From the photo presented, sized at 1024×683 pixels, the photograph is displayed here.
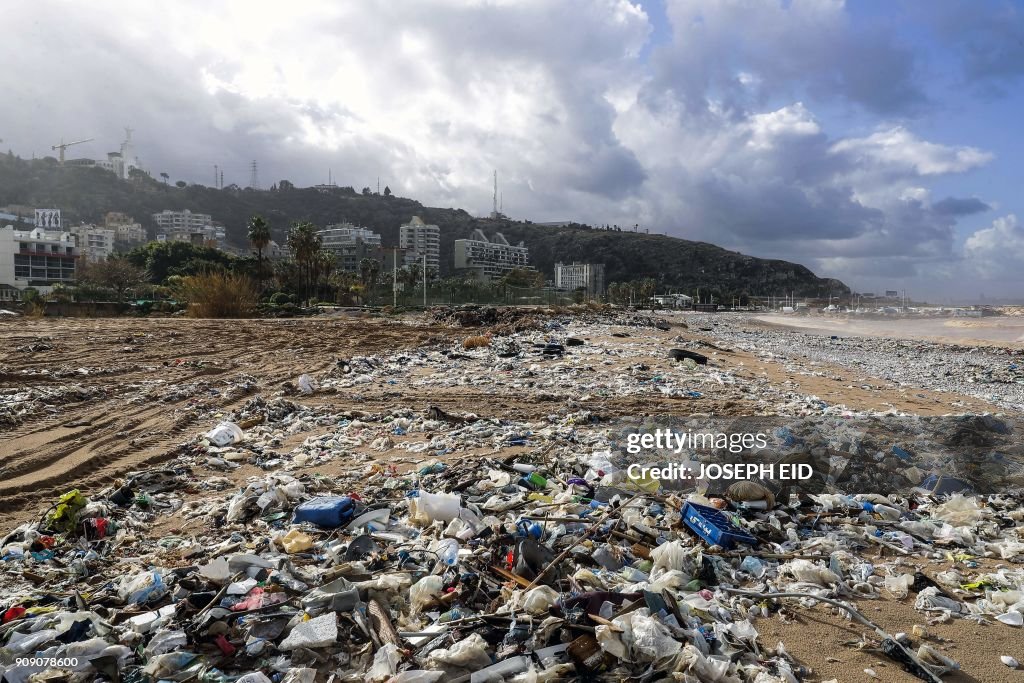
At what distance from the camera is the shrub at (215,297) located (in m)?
26.6

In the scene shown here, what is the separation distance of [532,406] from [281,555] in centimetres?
538

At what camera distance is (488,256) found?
135 metres

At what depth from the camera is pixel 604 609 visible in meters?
2.87

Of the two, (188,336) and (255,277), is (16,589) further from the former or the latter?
(255,277)

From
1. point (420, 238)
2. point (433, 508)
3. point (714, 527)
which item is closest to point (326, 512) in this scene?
point (433, 508)

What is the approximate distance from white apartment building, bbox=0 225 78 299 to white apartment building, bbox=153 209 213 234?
74.1 metres

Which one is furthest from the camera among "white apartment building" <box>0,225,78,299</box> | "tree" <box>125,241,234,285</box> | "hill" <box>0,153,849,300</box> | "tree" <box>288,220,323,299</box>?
"hill" <box>0,153,849,300</box>

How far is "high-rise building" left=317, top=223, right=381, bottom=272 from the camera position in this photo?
117312 millimetres

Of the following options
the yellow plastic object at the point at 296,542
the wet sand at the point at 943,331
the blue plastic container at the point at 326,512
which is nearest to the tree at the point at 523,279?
the wet sand at the point at 943,331

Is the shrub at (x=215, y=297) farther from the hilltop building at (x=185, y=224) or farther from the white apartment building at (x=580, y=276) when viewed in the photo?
the hilltop building at (x=185, y=224)

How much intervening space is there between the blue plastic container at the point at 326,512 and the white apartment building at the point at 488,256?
119 m

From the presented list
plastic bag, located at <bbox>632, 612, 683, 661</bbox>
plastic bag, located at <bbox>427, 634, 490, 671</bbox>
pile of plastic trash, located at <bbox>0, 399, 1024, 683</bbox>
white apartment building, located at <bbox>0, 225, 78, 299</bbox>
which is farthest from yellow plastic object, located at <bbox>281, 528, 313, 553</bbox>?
white apartment building, located at <bbox>0, 225, 78, 299</bbox>

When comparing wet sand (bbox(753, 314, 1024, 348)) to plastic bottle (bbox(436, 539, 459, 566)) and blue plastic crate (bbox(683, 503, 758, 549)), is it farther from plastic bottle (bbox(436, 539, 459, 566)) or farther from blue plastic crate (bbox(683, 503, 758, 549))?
plastic bottle (bbox(436, 539, 459, 566))

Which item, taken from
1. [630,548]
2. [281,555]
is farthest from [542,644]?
[281,555]
